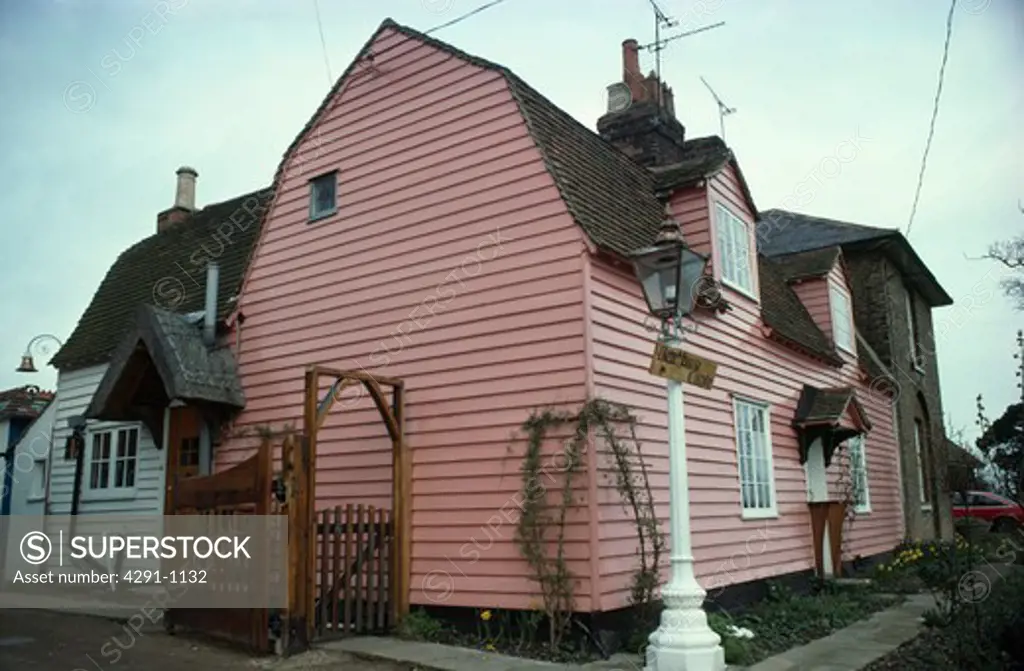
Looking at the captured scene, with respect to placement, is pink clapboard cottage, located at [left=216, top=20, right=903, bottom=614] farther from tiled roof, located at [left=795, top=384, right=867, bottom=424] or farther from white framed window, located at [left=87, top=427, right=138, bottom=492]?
white framed window, located at [left=87, top=427, right=138, bottom=492]

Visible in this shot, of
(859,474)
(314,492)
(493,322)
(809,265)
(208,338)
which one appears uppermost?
(809,265)

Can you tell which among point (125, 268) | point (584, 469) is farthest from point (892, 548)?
point (125, 268)

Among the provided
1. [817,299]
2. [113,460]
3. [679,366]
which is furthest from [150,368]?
[817,299]

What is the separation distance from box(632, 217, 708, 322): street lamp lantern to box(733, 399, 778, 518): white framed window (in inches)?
187

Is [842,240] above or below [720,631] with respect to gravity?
above

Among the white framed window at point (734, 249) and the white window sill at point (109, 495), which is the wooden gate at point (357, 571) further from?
the white framed window at point (734, 249)

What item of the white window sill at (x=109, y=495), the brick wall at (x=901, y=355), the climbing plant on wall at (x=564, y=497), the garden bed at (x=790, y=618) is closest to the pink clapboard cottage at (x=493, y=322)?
the climbing plant on wall at (x=564, y=497)

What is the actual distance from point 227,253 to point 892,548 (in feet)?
46.1

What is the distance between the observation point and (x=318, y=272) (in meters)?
10.7

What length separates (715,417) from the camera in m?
10.4

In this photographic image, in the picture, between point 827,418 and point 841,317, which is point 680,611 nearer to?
point 827,418

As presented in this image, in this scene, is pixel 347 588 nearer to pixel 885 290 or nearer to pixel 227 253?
pixel 227 253

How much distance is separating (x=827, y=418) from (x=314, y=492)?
27.5 feet

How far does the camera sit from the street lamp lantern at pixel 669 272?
660 centimetres
